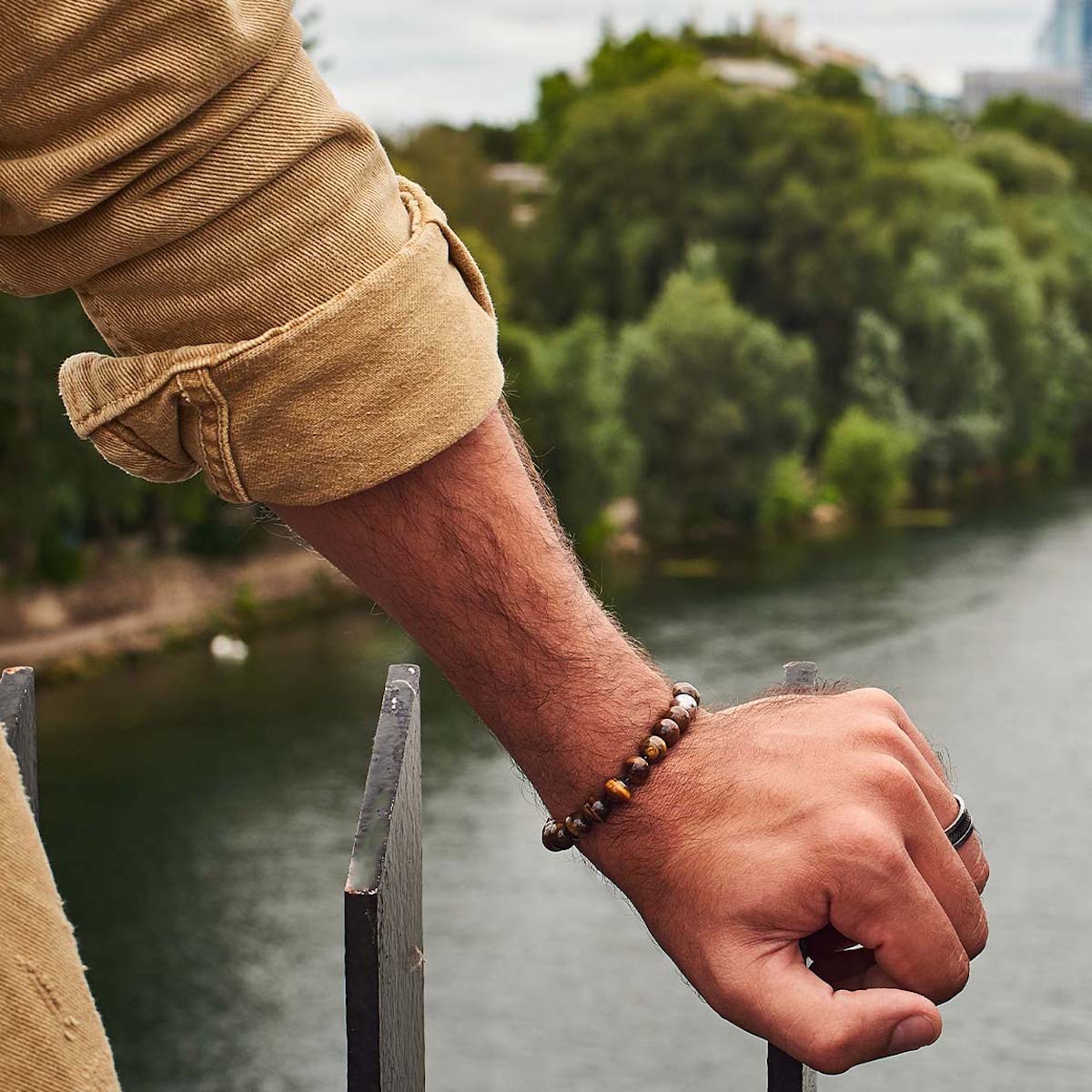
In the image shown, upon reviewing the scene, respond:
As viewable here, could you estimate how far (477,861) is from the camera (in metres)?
15.0

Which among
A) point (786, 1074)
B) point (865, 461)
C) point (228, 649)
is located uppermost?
point (786, 1074)

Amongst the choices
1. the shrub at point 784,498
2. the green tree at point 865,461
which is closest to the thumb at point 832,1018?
the shrub at point 784,498

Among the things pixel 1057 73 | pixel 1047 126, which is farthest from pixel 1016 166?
pixel 1057 73

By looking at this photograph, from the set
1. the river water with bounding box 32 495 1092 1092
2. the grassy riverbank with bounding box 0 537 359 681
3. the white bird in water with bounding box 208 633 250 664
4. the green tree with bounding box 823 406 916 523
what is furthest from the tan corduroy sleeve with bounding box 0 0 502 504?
the green tree with bounding box 823 406 916 523

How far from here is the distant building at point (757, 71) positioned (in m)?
40.7

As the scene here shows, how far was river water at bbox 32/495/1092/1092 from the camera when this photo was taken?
41.6 ft

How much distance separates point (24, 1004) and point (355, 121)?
313 mm

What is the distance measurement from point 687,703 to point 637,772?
0.13 ft

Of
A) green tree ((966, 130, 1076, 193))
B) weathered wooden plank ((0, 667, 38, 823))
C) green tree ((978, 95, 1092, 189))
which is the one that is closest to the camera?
weathered wooden plank ((0, 667, 38, 823))

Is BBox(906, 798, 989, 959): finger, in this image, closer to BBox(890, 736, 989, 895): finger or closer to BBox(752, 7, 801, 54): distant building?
BBox(890, 736, 989, 895): finger

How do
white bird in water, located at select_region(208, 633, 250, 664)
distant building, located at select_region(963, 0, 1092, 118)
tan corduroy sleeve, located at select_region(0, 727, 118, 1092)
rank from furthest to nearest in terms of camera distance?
distant building, located at select_region(963, 0, 1092, 118) < white bird in water, located at select_region(208, 633, 250, 664) < tan corduroy sleeve, located at select_region(0, 727, 118, 1092)

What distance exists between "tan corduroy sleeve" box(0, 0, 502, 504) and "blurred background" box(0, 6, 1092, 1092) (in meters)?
5.21

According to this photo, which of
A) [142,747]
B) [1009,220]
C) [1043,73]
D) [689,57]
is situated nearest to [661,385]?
[142,747]

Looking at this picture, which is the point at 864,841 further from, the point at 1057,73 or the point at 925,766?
the point at 1057,73
